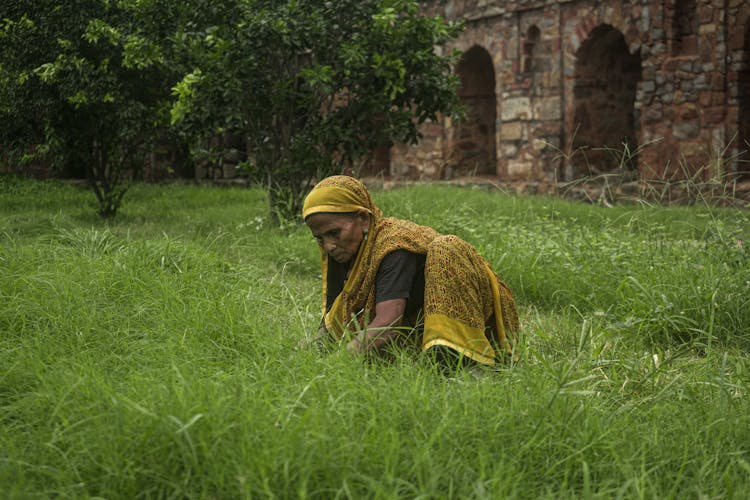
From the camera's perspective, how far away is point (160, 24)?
7.33 m

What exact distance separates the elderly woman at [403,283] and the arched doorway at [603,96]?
755cm

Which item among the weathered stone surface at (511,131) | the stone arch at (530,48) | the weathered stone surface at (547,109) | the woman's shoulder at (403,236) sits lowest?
the woman's shoulder at (403,236)

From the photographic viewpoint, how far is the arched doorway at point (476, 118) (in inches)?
482

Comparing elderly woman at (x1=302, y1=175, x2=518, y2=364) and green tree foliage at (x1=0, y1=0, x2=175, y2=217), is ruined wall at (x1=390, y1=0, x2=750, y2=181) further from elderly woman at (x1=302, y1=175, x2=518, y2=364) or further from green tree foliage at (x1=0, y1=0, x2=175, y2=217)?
elderly woman at (x1=302, y1=175, x2=518, y2=364)

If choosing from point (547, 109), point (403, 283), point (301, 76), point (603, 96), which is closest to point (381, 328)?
point (403, 283)

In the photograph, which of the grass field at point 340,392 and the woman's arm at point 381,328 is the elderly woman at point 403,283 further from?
the grass field at point 340,392

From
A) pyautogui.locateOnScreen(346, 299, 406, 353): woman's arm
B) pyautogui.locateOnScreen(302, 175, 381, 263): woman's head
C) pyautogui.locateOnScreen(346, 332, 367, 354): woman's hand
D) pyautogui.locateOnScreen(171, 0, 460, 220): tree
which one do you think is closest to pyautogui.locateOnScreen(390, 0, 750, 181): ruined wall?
pyautogui.locateOnScreen(171, 0, 460, 220): tree

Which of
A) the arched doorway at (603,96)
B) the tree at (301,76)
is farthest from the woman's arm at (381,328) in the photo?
the arched doorway at (603,96)

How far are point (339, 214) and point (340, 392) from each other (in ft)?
2.60

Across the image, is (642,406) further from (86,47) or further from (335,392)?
(86,47)

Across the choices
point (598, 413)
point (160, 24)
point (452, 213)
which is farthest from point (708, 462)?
point (160, 24)

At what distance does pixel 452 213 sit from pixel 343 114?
1606 mm

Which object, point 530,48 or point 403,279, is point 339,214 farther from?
point 530,48

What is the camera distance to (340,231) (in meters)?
2.99
